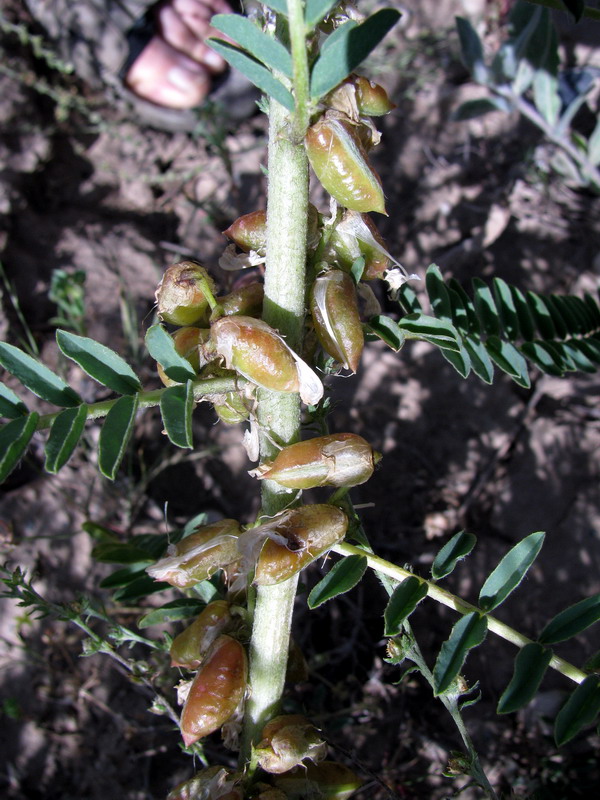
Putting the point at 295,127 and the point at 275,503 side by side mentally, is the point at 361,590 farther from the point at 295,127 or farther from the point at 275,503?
the point at 295,127

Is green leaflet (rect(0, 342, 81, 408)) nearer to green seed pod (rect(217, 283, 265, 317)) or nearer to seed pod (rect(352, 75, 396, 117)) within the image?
green seed pod (rect(217, 283, 265, 317))

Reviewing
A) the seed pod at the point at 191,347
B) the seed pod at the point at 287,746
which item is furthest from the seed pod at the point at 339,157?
the seed pod at the point at 287,746


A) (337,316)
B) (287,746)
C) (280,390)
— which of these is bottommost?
(287,746)

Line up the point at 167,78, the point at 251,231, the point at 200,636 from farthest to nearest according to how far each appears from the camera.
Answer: the point at 167,78 < the point at 200,636 < the point at 251,231

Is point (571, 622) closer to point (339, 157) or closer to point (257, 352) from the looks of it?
point (257, 352)

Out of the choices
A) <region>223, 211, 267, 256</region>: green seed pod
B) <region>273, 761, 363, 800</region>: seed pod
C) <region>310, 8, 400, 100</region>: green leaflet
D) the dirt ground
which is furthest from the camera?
the dirt ground

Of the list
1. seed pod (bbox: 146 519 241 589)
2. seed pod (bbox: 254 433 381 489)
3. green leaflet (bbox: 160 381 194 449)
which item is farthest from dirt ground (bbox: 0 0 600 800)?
green leaflet (bbox: 160 381 194 449)

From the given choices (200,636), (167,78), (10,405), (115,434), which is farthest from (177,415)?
(167,78)
